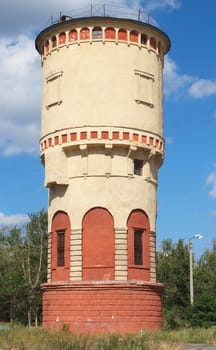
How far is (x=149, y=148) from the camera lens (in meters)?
34.1

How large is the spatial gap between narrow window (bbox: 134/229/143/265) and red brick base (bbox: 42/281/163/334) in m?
1.53

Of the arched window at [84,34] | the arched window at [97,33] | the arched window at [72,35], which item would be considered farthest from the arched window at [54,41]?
the arched window at [97,33]

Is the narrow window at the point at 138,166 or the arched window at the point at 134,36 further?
the arched window at the point at 134,36

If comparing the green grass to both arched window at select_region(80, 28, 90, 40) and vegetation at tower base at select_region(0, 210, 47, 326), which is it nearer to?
arched window at select_region(80, 28, 90, 40)

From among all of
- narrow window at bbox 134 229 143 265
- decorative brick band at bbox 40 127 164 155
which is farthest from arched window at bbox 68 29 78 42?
narrow window at bbox 134 229 143 265

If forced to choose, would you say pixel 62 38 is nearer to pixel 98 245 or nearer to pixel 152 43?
pixel 152 43

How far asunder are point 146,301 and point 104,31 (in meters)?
15.4

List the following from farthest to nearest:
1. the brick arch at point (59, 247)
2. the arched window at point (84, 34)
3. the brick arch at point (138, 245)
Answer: the arched window at point (84, 34) < the brick arch at point (59, 247) < the brick arch at point (138, 245)

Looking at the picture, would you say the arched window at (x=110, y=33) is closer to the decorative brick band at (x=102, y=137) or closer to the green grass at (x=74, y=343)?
the decorative brick band at (x=102, y=137)

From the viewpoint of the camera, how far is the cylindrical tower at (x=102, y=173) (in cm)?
3150

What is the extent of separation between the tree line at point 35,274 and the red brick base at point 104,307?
21.6m

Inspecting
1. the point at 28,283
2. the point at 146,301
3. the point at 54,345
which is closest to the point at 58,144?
the point at 146,301

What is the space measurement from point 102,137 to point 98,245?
19.4ft

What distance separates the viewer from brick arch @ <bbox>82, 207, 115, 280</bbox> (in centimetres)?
3184
